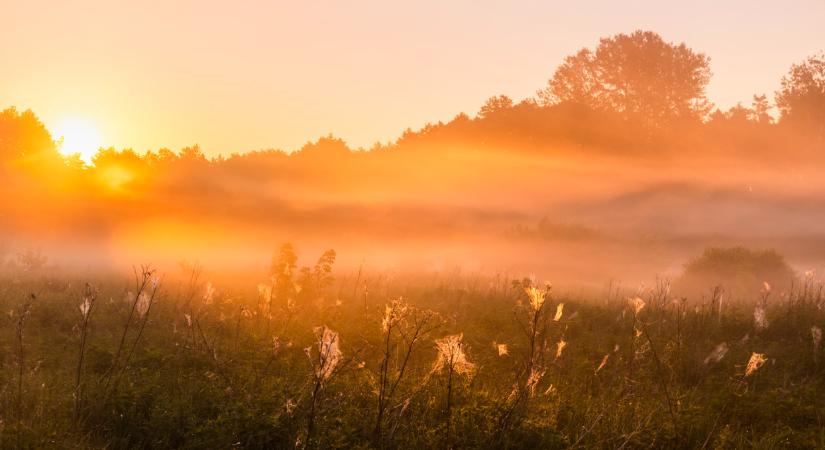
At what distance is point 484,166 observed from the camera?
1571 inches

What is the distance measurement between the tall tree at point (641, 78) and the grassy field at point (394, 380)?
4214 cm

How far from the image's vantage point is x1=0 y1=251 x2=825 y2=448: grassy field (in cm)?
502

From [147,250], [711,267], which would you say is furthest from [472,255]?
[147,250]

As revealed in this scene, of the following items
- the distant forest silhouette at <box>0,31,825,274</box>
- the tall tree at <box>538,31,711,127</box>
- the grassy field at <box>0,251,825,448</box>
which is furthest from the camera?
the tall tree at <box>538,31,711,127</box>

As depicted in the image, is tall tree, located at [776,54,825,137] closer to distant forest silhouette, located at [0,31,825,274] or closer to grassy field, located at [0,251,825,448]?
distant forest silhouette, located at [0,31,825,274]

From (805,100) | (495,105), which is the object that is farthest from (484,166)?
(805,100)

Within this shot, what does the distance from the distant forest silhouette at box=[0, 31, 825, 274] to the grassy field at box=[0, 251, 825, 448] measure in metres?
19.8

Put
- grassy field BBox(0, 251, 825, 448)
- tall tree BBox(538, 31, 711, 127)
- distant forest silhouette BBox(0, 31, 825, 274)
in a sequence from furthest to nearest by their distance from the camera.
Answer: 1. tall tree BBox(538, 31, 711, 127)
2. distant forest silhouette BBox(0, 31, 825, 274)
3. grassy field BBox(0, 251, 825, 448)

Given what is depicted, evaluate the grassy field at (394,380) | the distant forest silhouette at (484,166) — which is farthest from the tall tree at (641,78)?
the grassy field at (394,380)

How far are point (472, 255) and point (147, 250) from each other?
56.6ft

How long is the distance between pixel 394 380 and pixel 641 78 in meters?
51.2

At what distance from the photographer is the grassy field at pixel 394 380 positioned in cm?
502

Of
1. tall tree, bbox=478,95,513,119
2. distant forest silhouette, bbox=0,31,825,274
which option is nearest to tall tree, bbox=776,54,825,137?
distant forest silhouette, bbox=0,31,825,274

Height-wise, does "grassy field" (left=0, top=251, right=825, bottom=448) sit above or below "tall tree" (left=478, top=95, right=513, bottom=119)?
below
